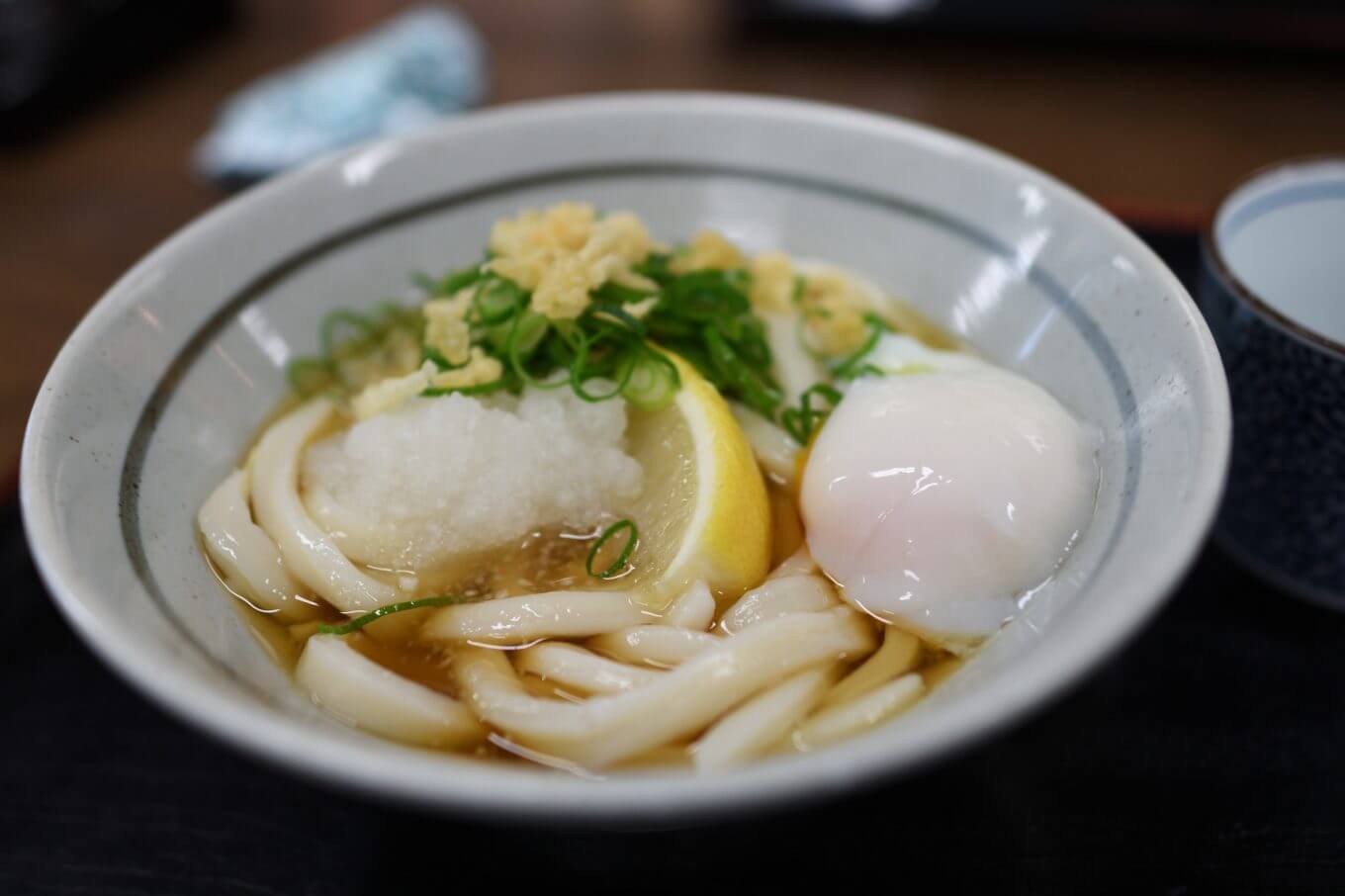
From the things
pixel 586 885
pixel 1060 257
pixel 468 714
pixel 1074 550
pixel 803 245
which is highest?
pixel 1060 257

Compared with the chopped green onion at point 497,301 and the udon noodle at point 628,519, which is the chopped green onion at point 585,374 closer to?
the udon noodle at point 628,519

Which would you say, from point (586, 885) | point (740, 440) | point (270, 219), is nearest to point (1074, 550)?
point (740, 440)

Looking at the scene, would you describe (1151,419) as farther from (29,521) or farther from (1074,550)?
(29,521)

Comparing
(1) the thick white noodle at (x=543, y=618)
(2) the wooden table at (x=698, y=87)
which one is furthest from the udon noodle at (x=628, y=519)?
(2) the wooden table at (x=698, y=87)

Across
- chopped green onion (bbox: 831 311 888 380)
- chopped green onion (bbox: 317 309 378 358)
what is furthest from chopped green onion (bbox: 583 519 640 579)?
chopped green onion (bbox: 317 309 378 358)

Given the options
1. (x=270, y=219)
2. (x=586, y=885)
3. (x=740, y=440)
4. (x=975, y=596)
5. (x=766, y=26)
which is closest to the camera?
(x=586, y=885)

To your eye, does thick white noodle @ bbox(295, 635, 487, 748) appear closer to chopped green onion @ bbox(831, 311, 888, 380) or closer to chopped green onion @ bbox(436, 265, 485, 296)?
chopped green onion @ bbox(436, 265, 485, 296)
